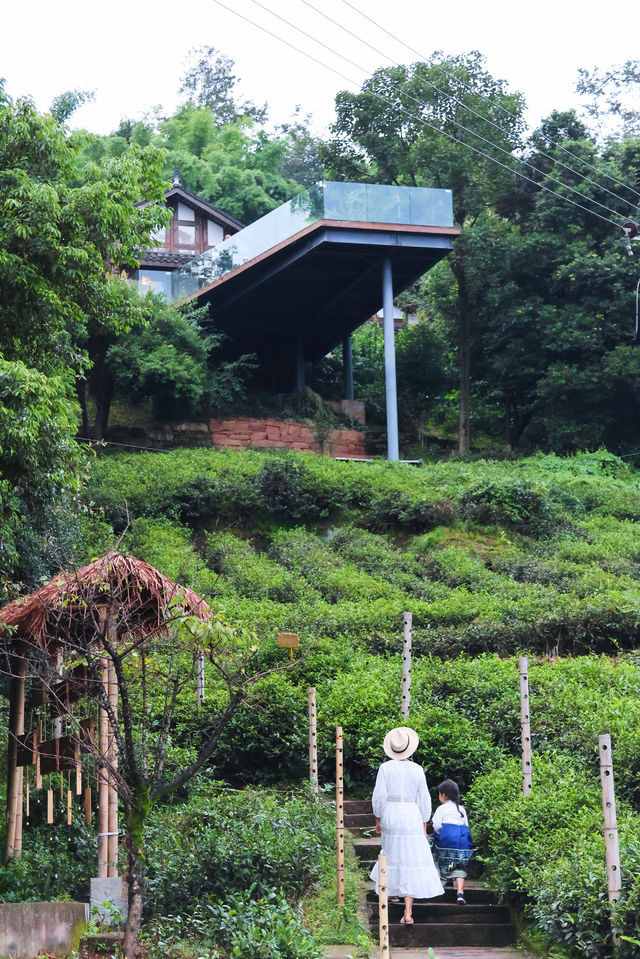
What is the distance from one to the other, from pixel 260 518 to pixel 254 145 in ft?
99.8

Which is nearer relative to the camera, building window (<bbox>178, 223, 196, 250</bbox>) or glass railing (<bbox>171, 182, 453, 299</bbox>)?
glass railing (<bbox>171, 182, 453, 299</bbox>)

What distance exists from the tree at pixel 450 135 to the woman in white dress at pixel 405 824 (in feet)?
72.5

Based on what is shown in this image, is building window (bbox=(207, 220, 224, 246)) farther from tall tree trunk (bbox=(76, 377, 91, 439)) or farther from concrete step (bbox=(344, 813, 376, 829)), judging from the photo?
concrete step (bbox=(344, 813, 376, 829))

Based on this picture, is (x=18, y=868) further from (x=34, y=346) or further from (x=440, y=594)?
(x=440, y=594)

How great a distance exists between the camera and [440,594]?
56.9 ft

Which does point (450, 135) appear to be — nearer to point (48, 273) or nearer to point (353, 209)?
point (353, 209)

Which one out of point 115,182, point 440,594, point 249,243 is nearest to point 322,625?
point 440,594

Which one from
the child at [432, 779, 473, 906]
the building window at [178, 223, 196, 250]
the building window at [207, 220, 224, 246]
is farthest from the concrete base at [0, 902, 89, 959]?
the building window at [207, 220, 224, 246]

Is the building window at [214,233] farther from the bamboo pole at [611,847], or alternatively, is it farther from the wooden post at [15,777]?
the bamboo pole at [611,847]

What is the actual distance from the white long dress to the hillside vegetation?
61 cm

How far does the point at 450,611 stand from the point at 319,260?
45.4 feet

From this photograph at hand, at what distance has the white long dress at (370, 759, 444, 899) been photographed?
28.3 ft

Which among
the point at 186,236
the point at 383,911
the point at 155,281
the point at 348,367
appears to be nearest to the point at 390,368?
the point at 348,367

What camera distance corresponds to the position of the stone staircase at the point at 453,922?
27.7 ft
